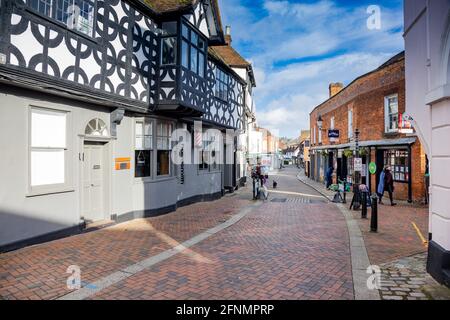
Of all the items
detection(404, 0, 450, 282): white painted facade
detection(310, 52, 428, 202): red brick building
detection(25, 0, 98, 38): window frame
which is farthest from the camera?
detection(310, 52, 428, 202): red brick building

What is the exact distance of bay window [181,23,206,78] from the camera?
10.4m

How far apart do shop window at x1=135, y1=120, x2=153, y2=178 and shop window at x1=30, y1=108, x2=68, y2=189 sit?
272 centimetres

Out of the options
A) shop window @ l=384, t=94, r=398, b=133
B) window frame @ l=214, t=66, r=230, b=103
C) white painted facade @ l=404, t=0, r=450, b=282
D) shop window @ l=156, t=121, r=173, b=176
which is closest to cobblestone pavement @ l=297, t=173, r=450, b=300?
white painted facade @ l=404, t=0, r=450, b=282

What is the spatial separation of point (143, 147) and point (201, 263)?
5.40 m

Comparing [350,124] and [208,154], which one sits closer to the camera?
[208,154]

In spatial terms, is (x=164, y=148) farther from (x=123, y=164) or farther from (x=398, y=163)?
(x=398, y=163)

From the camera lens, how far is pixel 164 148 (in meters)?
11.0

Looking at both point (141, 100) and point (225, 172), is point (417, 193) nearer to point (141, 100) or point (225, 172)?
point (225, 172)

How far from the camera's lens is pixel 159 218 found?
33.0 ft

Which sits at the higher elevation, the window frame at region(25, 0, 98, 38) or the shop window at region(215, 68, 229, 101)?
the shop window at region(215, 68, 229, 101)

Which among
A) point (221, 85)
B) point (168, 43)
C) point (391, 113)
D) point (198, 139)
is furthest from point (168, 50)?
point (391, 113)

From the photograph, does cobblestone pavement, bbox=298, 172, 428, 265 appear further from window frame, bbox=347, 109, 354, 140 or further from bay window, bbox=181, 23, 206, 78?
window frame, bbox=347, 109, 354, 140

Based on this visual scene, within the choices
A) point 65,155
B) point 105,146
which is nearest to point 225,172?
point 105,146

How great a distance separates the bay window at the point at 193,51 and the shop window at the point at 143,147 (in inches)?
98.3
